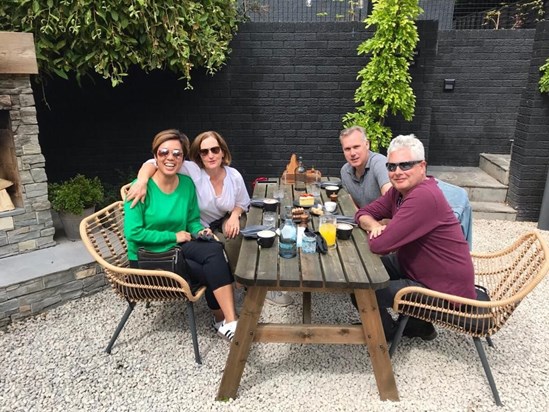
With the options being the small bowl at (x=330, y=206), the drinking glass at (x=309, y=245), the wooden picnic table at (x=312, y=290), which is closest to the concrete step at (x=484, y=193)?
the small bowl at (x=330, y=206)

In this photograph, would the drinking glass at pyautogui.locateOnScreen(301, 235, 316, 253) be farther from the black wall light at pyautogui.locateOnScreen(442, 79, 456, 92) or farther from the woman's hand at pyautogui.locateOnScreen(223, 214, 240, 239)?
the black wall light at pyautogui.locateOnScreen(442, 79, 456, 92)

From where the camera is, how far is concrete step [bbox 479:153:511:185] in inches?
215

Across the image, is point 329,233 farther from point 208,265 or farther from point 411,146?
point 208,265

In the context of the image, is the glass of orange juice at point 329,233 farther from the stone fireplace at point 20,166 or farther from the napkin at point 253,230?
the stone fireplace at point 20,166

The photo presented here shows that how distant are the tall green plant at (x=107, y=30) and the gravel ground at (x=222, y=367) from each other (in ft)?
6.61

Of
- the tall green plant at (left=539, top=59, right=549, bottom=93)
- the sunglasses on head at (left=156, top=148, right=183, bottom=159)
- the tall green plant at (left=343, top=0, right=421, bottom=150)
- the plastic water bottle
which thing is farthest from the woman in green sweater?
the tall green plant at (left=539, top=59, right=549, bottom=93)

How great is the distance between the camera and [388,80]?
4527 millimetres

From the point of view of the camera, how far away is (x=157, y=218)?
2.66 m

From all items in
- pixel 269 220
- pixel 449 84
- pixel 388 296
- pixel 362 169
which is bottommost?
pixel 388 296

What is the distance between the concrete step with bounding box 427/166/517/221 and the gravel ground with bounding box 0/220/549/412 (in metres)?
2.29

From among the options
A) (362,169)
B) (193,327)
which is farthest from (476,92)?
(193,327)

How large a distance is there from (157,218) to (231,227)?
53cm

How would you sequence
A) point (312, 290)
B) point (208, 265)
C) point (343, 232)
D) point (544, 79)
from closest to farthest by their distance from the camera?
point (312, 290) < point (343, 232) < point (208, 265) < point (544, 79)

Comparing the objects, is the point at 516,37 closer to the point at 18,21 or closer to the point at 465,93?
the point at 465,93
